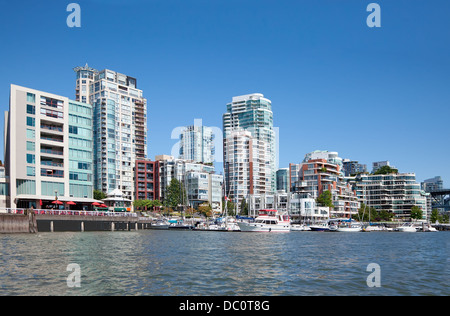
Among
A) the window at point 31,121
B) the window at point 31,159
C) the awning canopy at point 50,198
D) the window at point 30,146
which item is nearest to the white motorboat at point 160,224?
the awning canopy at point 50,198

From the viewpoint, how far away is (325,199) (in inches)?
7692

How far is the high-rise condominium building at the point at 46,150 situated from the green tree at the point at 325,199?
112653mm

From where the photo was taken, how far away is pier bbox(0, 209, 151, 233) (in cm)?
8050

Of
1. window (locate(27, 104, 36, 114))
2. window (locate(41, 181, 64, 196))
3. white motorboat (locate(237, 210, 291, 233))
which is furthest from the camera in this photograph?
white motorboat (locate(237, 210, 291, 233))

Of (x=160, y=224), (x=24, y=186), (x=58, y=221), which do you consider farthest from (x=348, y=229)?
(x=24, y=186)

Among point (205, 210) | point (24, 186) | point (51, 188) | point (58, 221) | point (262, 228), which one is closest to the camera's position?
point (58, 221)

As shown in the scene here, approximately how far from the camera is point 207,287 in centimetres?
2603

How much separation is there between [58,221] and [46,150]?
70.5 feet

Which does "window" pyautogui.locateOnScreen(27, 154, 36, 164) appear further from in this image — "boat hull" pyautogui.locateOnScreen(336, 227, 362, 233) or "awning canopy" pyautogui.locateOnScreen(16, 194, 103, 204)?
"boat hull" pyautogui.locateOnScreen(336, 227, 362, 233)

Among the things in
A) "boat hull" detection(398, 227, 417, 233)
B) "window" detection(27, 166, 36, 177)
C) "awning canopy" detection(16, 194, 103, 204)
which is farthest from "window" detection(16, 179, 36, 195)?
"boat hull" detection(398, 227, 417, 233)

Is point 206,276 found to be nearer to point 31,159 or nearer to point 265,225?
point 31,159

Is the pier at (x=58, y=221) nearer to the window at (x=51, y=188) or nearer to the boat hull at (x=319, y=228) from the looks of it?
the window at (x=51, y=188)

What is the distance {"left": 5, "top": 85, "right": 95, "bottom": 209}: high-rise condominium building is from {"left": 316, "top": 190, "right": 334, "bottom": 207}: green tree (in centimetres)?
11265
